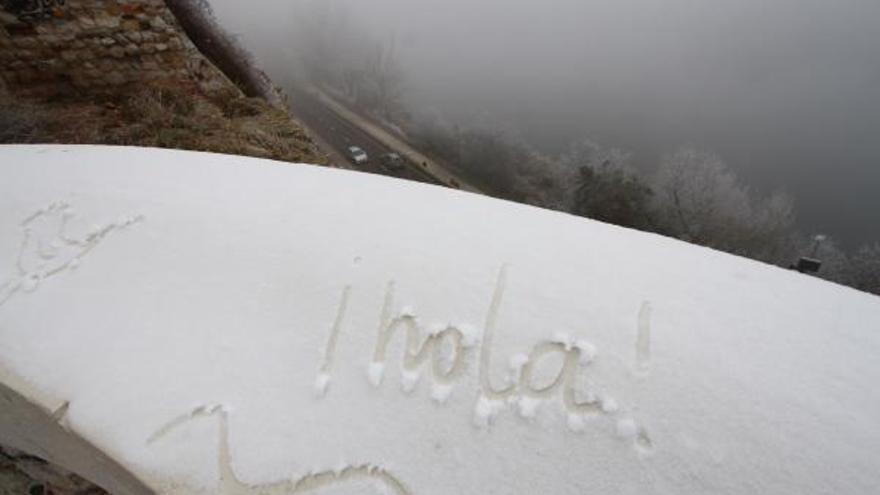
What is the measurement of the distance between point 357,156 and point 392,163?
1321 mm

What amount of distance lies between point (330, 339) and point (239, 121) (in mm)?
4138

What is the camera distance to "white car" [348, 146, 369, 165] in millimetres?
16594

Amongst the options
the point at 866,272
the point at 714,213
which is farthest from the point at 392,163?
the point at 866,272

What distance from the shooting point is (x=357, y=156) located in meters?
16.7

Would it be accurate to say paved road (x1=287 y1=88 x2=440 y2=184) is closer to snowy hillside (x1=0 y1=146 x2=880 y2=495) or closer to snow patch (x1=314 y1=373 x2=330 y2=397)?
snowy hillside (x1=0 y1=146 x2=880 y2=495)

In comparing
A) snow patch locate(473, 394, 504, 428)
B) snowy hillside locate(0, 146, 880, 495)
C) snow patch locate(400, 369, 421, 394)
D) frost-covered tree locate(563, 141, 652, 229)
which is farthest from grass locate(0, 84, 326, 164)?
frost-covered tree locate(563, 141, 652, 229)

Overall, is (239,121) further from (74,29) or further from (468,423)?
(468,423)

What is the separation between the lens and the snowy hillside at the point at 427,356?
1.12 metres

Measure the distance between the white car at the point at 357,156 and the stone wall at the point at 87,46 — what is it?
38.7 ft

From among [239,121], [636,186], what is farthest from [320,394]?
[636,186]

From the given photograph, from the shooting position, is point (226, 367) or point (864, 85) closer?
point (226, 367)

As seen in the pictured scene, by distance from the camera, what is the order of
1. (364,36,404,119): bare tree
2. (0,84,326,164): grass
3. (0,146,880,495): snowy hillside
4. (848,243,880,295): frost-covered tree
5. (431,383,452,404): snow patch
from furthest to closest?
(364,36,404,119): bare tree, (848,243,880,295): frost-covered tree, (0,84,326,164): grass, (431,383,452,404): snow patch, (0,146,880,495): snowy hillside

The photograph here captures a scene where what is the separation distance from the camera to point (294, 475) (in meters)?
1.19

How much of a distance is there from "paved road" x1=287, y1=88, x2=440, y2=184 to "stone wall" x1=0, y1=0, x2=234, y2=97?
10121mm
